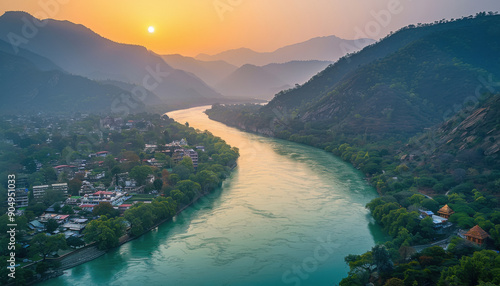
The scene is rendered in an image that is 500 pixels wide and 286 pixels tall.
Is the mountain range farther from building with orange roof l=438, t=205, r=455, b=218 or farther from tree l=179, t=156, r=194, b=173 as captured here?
building with orange roof l=438, t=205, r=455, b=218

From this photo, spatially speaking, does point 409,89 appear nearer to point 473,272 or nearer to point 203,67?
point 473,272

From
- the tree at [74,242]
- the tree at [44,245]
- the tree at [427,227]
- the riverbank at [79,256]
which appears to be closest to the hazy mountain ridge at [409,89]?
the tree at [427,227]

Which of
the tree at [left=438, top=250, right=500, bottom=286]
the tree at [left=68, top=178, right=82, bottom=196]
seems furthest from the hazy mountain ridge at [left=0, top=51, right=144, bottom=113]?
the tree at [left=438, top=250, right=500, bottom=286]

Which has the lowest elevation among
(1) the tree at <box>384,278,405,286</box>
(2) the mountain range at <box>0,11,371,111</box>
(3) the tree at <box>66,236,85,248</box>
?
(3) the tree at <box>66,236,85,248</box>

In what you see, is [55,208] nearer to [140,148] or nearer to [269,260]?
[269,260]

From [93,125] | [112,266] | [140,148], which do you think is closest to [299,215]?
[112,266]

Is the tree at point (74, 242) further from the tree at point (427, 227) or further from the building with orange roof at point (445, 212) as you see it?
the building with orange roof at point (445, 212)

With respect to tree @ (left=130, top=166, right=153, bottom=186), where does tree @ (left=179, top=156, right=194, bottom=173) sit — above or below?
above
